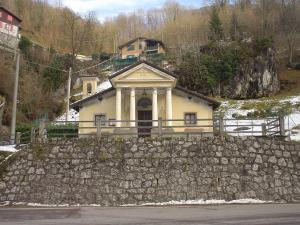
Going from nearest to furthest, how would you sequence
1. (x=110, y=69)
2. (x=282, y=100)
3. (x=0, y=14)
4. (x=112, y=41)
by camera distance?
(x=282, y=100) → (x=0, y=14) → (x=110, y=69) → (x=112, y=41)

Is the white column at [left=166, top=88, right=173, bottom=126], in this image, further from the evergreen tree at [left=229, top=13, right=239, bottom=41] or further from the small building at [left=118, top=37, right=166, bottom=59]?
the small building at [left=118, top=37, right=166, bottom=59]

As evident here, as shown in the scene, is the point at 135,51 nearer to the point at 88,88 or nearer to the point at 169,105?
the point at 88,88

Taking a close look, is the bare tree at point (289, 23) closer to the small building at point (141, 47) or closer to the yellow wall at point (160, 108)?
the small building at point (141, 47)

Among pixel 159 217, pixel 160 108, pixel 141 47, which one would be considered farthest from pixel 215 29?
pixel 159 217

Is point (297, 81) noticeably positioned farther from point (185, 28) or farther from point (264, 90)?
point (185, 28)

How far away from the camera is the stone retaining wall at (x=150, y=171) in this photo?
53.9 ft

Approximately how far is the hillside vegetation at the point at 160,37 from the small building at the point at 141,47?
362 centimetres

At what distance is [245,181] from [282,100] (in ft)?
103

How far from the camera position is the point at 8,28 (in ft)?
178

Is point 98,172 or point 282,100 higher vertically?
point 282,100

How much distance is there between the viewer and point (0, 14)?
5294 cm

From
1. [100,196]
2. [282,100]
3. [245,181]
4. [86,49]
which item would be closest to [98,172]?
[100,196]

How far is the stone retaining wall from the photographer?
16.4m

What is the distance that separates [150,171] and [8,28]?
4468 centimetres
